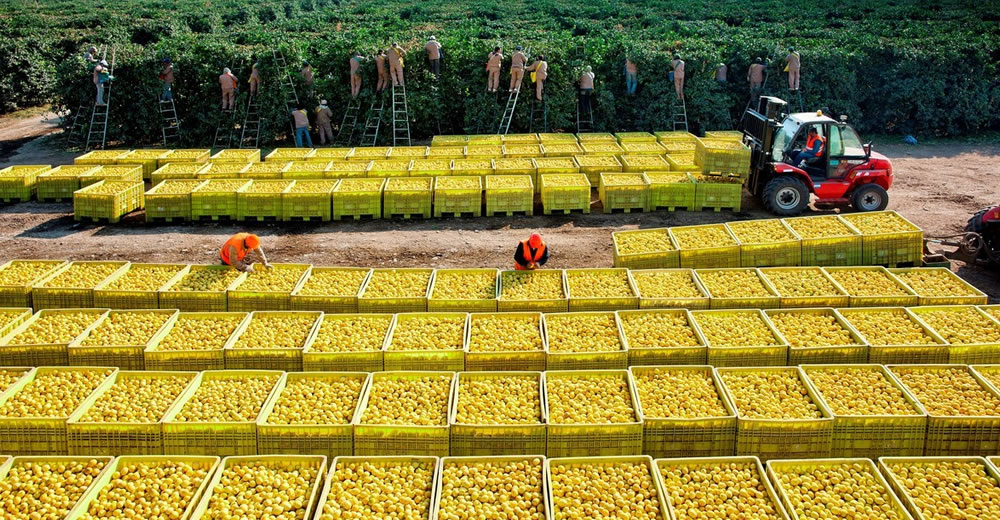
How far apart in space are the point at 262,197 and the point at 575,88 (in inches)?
500

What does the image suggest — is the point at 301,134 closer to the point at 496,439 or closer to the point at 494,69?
the point at 494,69

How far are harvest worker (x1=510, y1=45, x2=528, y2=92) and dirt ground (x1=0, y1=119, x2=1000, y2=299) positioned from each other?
801 centimetres

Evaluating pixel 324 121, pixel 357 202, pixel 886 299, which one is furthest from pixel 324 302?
pixel 324 121

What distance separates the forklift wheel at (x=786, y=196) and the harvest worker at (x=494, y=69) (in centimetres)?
1111

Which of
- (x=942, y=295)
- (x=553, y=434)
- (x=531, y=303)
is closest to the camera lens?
(x=553, y=434)

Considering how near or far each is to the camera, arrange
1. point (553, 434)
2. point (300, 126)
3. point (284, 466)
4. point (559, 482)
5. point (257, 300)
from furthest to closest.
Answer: point (300, 126), point (257, 300), point (553, 434), point (284, 466), point (559, 482)

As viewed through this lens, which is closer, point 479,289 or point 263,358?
point 263,358

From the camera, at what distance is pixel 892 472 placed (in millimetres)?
8445

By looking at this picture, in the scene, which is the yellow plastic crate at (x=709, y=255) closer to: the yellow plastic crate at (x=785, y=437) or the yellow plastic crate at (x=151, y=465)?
the yellow plastic crate at (x=785, y=437)

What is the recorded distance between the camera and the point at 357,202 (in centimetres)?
1962

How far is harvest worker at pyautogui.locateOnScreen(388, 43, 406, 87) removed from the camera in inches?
1054

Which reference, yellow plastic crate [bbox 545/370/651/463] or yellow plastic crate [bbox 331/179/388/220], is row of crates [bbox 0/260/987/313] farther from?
yellow plastic crate [bbox 331/179/388/220]

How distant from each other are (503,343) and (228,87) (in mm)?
19851

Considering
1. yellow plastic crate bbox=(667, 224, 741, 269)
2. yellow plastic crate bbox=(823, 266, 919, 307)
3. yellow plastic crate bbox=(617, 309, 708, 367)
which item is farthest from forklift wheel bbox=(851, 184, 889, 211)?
yellow plastic crate bbox=(617, 309, 708, 367)
